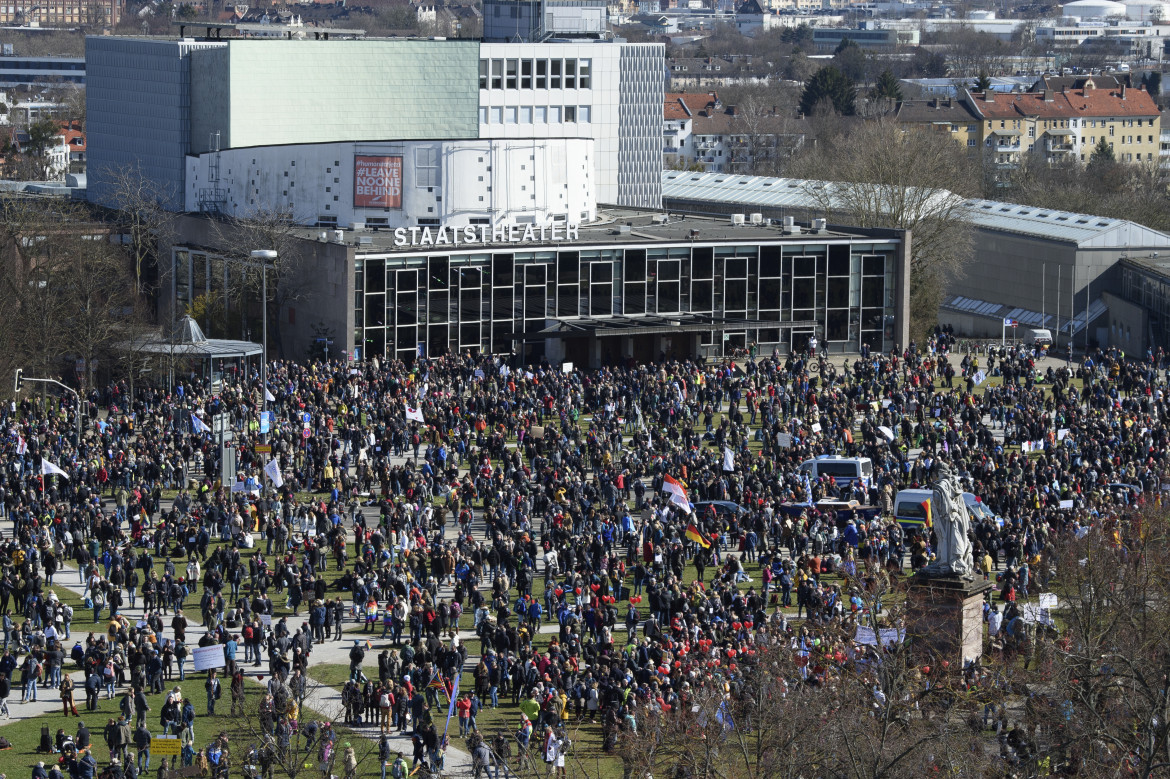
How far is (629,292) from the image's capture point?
87.4m

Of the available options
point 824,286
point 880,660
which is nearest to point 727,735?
point 880,660

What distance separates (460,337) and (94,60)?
1642 inches

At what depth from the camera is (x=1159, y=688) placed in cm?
3312

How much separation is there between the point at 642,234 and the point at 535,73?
97.8 feet

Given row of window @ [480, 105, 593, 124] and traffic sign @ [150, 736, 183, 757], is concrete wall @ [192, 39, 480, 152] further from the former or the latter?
traffic sign @ [150, 736, 183, 757]

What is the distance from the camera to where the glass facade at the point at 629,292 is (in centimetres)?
8356

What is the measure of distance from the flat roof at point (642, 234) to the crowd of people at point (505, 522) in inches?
309

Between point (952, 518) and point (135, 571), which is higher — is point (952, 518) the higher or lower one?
the higher one

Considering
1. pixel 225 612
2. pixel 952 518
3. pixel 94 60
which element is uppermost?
pixel 94 60

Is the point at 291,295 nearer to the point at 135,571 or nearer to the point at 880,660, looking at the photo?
the point at 135,571

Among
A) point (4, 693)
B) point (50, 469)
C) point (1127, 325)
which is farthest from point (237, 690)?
point (1127, 325)

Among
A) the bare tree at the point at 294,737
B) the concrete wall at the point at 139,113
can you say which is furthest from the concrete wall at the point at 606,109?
the bare tree at the point at 294,737

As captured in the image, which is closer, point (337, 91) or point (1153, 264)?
point (1153, 264)

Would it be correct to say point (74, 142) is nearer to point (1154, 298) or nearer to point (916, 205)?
point (916, 205)
